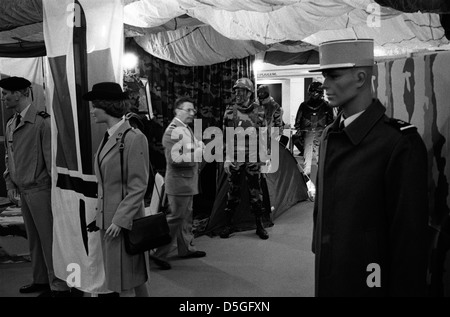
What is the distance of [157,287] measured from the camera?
3896 millimetres

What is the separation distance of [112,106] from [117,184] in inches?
19.5

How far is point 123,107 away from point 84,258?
1264mm

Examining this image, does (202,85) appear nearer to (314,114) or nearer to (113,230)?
(314,114)

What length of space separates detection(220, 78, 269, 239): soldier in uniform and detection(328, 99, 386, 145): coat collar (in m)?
3.71

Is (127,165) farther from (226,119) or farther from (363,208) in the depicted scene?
(226,119)

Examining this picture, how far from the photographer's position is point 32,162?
3635mm

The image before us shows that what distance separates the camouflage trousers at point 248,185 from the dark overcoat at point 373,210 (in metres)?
3.63

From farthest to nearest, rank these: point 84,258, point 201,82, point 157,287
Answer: point 201,82 < point 157,287 < point 84,258

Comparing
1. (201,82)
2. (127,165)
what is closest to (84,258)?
(127,165)

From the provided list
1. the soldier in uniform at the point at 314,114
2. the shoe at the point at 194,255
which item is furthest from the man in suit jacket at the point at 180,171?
the soldier in uniform at the point at 314,114

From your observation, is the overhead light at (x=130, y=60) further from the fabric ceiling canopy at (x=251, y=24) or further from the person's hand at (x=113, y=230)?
the person's hand at (x=113, y=230)

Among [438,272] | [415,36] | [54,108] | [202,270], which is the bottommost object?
[202,270]

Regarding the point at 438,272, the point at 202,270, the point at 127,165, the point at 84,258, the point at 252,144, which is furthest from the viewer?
the point at 252,144

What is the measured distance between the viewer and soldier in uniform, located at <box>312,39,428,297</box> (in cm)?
159
